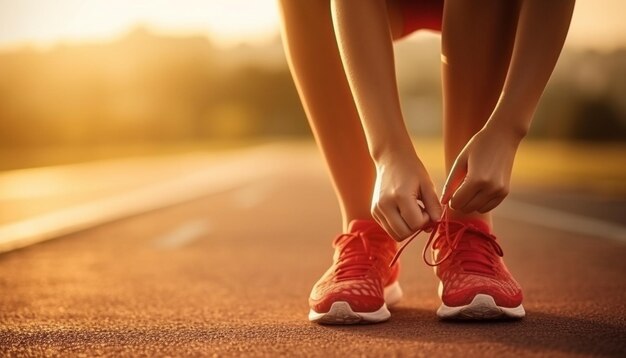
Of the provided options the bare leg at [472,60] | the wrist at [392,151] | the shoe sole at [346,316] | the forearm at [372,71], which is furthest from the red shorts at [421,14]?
the shoe sole at [346,316]

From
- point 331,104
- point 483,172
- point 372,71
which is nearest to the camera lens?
point 483,172

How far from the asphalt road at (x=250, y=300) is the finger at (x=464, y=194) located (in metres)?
0.32

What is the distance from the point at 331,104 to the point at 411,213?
0.60 metres

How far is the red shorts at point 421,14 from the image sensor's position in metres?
2.47

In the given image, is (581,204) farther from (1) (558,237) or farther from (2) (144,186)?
(2) (144,186)

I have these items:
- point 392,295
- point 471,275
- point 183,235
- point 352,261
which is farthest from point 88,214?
point 471,275

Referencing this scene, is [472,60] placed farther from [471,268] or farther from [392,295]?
[392,295]

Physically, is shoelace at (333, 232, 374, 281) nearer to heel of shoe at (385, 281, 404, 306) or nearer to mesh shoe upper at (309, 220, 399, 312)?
mesh shoe upper at (309, 220, 399, 312)

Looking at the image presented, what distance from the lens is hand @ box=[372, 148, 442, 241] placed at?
6.19 ft

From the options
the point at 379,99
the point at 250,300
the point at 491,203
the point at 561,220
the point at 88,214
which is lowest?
the point at 561,220

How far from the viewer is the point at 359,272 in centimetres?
222

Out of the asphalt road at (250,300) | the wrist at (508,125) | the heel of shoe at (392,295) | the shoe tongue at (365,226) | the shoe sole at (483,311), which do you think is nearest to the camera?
the asphalt road at (250,300)

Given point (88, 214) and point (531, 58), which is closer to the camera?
point (531, 58)

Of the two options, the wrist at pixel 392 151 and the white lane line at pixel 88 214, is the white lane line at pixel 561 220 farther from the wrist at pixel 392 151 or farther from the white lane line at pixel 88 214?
the white lane line at pixel 88 214
